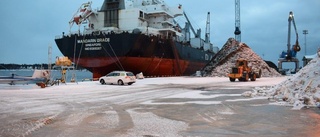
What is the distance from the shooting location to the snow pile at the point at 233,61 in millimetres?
43188

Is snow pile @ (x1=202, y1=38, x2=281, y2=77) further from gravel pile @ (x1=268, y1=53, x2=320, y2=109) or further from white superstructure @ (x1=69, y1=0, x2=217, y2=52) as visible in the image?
gravel pile @ (x1=268, y1=53, x2=320, y2=109)

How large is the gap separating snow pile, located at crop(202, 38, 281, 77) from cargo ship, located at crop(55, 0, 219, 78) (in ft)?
14.7

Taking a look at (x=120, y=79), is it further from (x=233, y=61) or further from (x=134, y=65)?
(x=233, y=61)

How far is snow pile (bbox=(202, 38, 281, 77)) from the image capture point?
43.2 m

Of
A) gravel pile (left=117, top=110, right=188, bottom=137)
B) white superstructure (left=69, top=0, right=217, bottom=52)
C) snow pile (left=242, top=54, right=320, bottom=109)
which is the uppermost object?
white superstructure (left=69, top=0, right=217, bottom=52)

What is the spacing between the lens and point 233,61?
44.3 metres

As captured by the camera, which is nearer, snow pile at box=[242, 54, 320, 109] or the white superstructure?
snow pile at box=[242, 54, 320, 109]

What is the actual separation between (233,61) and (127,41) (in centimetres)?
1957

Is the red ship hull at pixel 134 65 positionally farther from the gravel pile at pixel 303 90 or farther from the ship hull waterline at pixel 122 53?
the gravel pile at pixel 303 90

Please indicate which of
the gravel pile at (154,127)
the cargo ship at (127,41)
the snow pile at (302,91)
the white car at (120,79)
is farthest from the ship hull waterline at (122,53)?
the gravel pile at (154,127)

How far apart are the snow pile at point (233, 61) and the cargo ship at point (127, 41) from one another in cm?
448

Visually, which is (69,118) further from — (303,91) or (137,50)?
(137,50)

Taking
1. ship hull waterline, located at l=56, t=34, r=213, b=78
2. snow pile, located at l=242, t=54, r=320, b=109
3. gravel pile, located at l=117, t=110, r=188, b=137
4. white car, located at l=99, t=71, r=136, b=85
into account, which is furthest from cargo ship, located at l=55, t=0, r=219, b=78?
gravel pile, located at l=117, t=110, r=188, b=137

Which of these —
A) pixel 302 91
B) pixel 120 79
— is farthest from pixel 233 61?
pixel 302 91
